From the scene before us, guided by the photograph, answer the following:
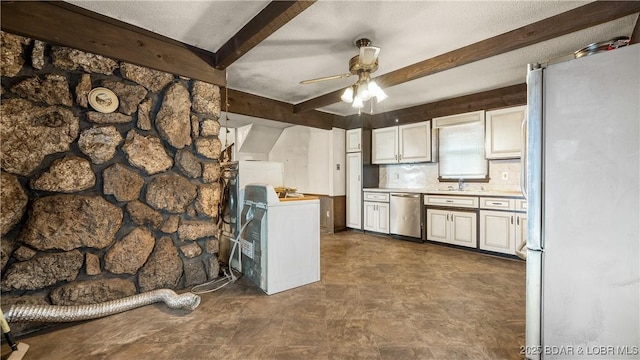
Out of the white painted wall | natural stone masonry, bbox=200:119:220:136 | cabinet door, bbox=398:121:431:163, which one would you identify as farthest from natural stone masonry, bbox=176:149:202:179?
cabinet door, bbox=398:121:431:163

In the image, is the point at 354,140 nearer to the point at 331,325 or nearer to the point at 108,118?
the point at 331,325

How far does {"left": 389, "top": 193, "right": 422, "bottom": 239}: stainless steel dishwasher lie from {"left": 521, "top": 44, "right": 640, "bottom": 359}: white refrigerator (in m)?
2.85

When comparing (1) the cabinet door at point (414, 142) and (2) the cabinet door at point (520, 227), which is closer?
(2) the cabinet door at point (520, 227)

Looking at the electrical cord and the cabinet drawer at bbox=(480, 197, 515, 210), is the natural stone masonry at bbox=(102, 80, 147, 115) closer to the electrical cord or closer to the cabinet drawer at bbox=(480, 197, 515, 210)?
the electrical cord

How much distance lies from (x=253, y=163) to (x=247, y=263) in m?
1.09

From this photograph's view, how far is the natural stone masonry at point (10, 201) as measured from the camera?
170 cm

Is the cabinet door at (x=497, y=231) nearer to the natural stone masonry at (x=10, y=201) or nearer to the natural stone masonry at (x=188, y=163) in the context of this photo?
the natural stone masonry at (x=188, y=163)

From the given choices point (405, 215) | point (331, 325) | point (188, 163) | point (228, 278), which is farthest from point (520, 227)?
point (188, 163)

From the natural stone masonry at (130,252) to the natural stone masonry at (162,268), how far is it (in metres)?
0.06

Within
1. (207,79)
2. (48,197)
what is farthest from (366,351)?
(207,79)

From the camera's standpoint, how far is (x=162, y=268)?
2357mm

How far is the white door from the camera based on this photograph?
3.37 m

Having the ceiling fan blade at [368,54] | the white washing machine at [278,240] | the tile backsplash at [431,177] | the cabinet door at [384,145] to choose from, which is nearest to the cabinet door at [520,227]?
the tile backsplash at [431,177]

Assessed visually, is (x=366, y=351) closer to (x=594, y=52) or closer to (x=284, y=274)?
(x=284, y=274)
